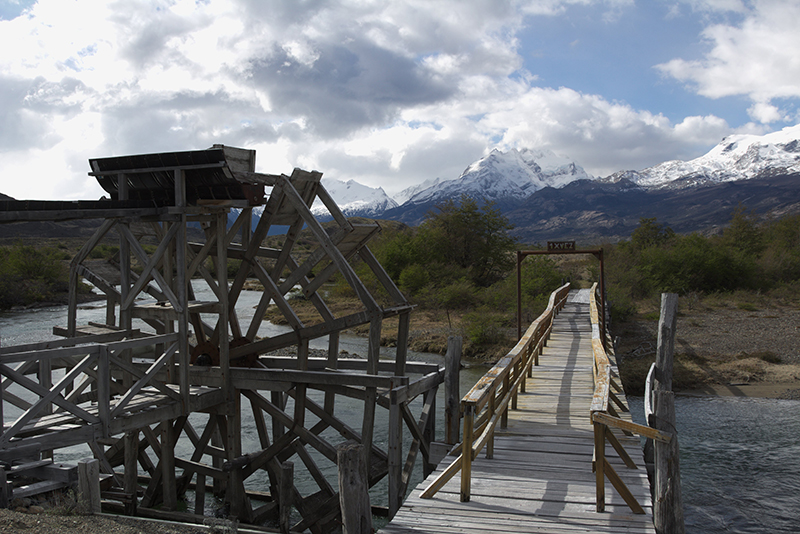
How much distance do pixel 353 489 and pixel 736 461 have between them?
1257 centimetres

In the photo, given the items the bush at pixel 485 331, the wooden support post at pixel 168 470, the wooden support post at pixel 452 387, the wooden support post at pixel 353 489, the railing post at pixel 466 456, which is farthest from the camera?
the bush at pixel 485 331

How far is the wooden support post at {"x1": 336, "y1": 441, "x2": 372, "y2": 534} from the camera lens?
5.05 m

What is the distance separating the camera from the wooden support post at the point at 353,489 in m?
5.05

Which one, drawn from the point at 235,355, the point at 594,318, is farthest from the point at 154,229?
the point at 594,318

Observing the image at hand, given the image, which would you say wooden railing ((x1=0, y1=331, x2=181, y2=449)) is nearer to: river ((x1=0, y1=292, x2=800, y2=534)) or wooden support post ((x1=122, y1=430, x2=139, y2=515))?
wooden support post ((x1=122, y1=430, x2=139, y2=515))

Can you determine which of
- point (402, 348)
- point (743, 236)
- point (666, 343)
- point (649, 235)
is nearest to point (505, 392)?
point (666, 343)

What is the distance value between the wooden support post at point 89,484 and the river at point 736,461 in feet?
20.6

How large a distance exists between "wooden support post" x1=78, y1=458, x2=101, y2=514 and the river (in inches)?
247

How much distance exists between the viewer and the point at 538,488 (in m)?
6.16

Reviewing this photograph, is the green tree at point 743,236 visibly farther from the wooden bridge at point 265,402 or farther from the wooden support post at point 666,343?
the wooden support post at point 666,343

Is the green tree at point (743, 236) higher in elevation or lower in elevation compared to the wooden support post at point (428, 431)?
higher

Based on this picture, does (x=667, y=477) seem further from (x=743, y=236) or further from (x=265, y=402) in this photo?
(x=743, y=236)

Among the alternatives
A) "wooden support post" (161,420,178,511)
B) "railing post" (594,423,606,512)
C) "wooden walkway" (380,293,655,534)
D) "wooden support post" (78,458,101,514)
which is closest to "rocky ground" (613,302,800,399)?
"wooden walkway" (380,293,655,534)

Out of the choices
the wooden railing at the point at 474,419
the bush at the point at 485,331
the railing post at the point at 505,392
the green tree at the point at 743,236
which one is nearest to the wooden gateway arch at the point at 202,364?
the railing post at the point at 505,392
